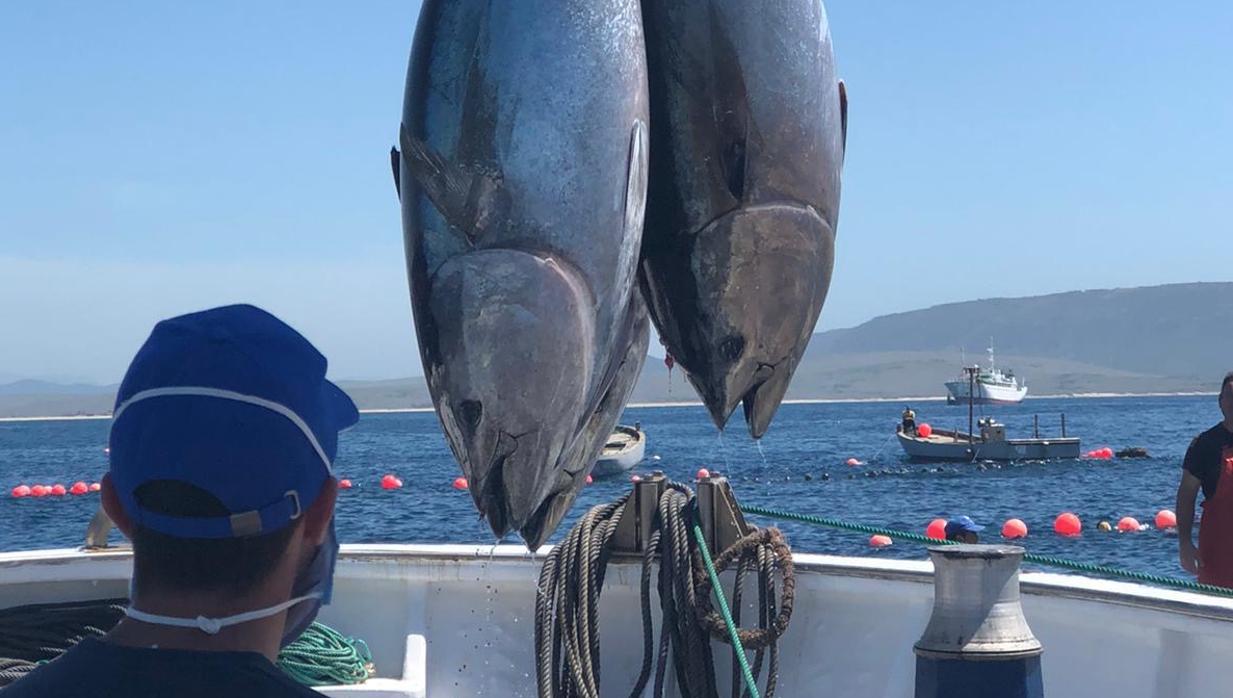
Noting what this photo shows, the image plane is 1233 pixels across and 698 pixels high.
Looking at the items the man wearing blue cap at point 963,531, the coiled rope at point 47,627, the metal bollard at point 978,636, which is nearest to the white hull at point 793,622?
the coiled rope at point 47,627

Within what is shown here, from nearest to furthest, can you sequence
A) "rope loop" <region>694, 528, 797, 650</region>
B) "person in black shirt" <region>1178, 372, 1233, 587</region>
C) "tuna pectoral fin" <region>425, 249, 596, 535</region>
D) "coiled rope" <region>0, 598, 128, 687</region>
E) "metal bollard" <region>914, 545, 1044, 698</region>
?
1. "tuna pectoral fin" <region>425, 249, 596, 535</region>
2. "metal bollard" <region>914, 545, 1044, 698</region>
3. "coiled rope" <region>0, 598, 128, 687</region>
4. "rope loop" <region>694, 528, 797, 650</region>
5. "person in black shirt" <region>1178, 372, 1233, 587</region>

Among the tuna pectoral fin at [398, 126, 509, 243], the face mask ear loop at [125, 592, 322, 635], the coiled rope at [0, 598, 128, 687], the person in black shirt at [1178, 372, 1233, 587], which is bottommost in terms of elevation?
the coiled rope at [0, 598, 128, 687]

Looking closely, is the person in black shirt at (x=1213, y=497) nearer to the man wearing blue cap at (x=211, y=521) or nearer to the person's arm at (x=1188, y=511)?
the person's arm at (x=1188, y=511)

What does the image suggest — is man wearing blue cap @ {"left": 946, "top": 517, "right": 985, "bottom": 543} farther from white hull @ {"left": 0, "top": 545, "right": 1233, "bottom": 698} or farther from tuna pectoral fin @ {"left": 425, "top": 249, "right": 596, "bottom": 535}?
tuna pectoral fin @ {"left": 425, "top": 249, "right": 596, "bottom": 535}

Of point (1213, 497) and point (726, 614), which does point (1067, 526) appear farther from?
point (726, 614)

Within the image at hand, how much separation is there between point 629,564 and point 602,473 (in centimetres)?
4246

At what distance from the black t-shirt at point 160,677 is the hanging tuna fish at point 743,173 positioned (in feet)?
3.85

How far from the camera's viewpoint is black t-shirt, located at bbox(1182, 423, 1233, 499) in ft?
19.9

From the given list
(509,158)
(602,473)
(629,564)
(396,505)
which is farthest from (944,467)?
(509,158)

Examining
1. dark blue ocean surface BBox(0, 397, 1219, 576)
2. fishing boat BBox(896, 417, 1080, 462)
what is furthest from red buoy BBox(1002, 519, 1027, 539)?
fishing boat BBox(896, 417, 1080, 462)

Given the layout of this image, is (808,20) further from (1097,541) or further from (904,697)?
(1097,541)

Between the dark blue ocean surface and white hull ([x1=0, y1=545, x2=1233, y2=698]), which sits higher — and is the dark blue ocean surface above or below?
below

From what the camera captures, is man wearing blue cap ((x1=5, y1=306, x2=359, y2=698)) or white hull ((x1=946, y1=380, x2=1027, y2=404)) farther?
white hull ((x1=946, y1=380, x2=1027, y2=404))

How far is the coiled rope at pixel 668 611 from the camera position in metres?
5.07
